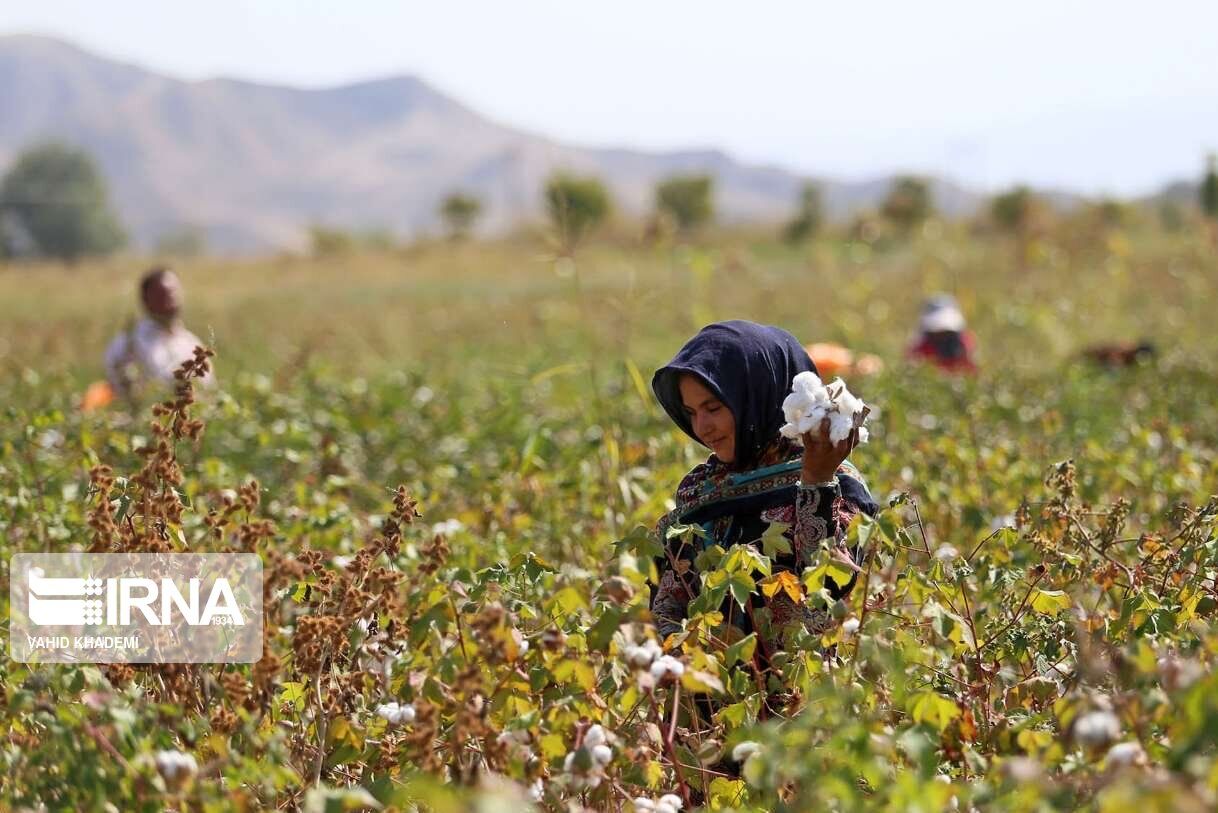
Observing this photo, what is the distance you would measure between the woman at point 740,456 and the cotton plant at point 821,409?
0.21m

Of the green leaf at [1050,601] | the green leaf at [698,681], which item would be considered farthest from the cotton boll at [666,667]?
the green leaf at [1050,601]

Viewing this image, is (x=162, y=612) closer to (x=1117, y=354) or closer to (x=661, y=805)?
(x=661, y=805)

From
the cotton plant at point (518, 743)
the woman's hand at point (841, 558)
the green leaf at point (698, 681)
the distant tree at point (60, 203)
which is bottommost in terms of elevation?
Answer: the distant tree at point (60, 203)

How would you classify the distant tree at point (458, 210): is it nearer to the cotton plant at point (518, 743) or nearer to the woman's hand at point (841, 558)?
the woman's hand at point (841, 558)

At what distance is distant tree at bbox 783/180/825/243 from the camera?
42719 mm

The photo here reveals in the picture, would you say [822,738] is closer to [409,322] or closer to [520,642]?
[520,642]

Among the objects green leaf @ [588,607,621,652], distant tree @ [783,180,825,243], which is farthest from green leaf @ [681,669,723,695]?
distant tree @ [783,180,825,243]

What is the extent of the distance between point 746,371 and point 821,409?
34cm

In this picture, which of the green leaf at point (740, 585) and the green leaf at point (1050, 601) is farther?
the green leaf at point (1050, 601)

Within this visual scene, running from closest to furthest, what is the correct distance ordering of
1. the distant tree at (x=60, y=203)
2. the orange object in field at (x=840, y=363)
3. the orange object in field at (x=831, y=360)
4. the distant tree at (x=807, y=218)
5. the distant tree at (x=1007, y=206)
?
the orange object in field at (x=840, y=363), the orange object in field at (x=831, y=360), the distant tree at (x=1007, y=206), the distant tree at (x=807, y=218), the distant tree at (x=60, y=203)

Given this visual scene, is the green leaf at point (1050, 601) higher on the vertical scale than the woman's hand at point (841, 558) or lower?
lower

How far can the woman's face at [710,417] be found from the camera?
242 centimetres

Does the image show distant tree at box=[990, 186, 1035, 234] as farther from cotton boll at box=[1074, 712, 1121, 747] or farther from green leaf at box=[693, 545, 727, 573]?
cotton boll at box=[1074, 712, 1121, 747]

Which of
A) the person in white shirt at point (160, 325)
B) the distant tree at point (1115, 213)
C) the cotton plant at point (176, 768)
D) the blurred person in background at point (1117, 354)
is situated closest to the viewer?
the cotton plant at point (176, 768)
